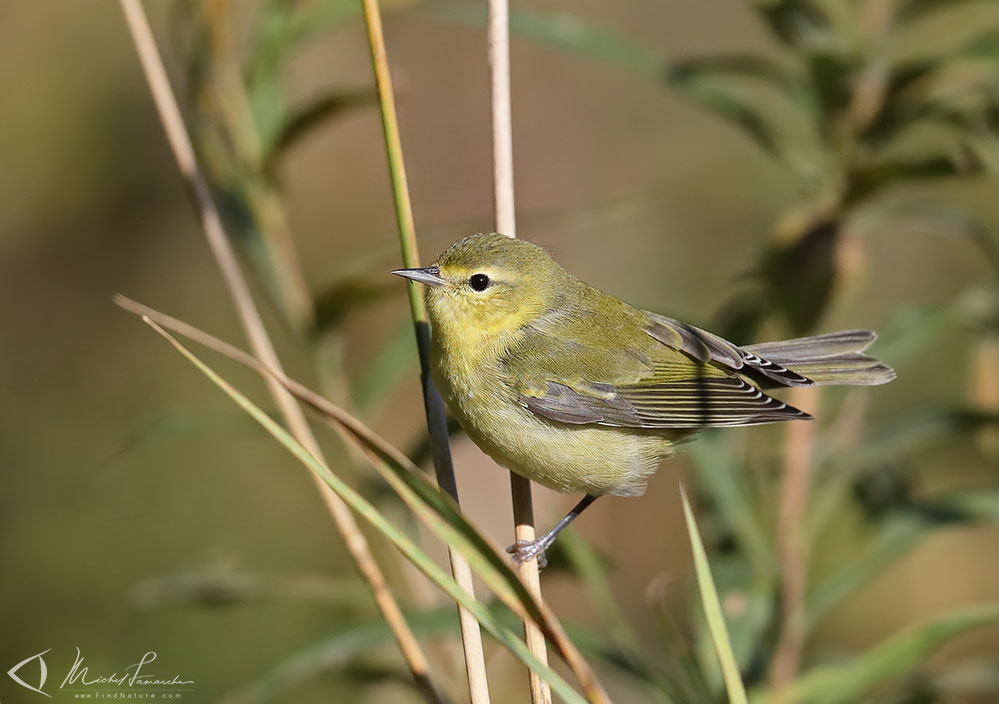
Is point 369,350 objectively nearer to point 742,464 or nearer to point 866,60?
point 742,464

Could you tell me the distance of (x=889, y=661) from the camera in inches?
83.5

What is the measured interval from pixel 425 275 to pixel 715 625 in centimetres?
124

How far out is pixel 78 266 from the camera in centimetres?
534

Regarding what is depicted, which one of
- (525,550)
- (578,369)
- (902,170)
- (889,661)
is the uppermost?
(902,170)

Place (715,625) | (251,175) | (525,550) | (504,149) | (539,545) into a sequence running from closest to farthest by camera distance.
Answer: (715,625) → (504,149) → (525,550) → (539,545) → (251,175)

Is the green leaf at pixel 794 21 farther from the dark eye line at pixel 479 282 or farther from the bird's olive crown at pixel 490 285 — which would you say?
the dark eye line at pixel 479 282

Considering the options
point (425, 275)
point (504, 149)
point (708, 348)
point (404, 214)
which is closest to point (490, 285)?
point (425, 275)

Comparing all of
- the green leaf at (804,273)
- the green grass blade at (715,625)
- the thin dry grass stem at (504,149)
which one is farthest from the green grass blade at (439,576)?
the green leaf at (804,273)

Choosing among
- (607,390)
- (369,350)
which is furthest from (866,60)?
(369,350)

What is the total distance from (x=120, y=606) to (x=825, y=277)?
3.21 m

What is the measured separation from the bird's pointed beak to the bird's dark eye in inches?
3.7

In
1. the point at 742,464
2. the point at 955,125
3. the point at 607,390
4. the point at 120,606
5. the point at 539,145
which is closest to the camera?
the point at 955,125

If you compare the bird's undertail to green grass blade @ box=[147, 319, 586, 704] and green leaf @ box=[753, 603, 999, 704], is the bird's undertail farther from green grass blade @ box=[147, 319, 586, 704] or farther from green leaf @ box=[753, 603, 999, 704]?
green grass blade @ box=[147, 319, 586, 704]

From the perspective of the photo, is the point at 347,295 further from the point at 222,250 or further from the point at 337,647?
the point at 337,647
